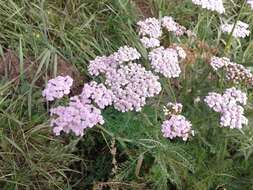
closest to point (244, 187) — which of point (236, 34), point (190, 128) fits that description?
point (190, 128)

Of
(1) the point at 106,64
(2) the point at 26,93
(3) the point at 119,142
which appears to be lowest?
(3) the point at 119,142

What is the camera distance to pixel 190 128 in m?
2.51

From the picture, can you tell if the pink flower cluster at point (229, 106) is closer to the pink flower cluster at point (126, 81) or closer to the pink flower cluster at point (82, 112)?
the pink flower cluster at point (126, 81)

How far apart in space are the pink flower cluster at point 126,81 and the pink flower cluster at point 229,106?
0.26 metres

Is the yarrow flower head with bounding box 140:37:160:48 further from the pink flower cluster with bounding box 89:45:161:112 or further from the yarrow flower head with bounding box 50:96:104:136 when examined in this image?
the yarrow flower head with bounding box 50:96:104:136

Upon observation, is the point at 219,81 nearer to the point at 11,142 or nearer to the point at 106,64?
the point at 106,64

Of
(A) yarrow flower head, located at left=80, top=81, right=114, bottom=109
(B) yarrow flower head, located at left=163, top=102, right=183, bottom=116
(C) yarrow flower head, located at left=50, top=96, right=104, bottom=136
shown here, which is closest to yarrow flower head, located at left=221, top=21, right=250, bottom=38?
(B) yarrow flower head, located at left=163, top=102, right=183, bottom=116

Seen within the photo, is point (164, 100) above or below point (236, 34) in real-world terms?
below

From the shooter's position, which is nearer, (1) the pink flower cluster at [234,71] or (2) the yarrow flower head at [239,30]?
(1) the pink flower cluster at [234,71]

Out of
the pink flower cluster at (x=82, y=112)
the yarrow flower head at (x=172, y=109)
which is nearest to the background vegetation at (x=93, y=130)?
the yarrow flower head at (x=172, y=109)

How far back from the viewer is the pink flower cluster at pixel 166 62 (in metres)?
2.54

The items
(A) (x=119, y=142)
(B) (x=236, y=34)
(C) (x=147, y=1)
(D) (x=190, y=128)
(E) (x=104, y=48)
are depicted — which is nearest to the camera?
(D) (x=190, y=128)

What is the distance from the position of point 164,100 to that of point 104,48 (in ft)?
1.87

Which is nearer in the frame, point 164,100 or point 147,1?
point 164,100
